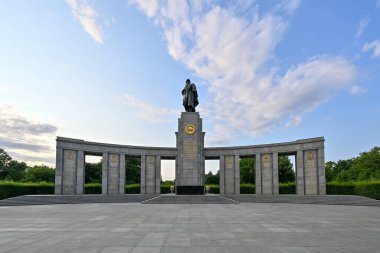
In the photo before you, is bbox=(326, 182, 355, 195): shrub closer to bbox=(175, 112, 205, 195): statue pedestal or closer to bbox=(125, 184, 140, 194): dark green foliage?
bbox=(175, 112, 205, 195): statue pedestal

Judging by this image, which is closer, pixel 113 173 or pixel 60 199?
pixel 60 199

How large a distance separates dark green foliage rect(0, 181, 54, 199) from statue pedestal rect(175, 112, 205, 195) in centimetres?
1748

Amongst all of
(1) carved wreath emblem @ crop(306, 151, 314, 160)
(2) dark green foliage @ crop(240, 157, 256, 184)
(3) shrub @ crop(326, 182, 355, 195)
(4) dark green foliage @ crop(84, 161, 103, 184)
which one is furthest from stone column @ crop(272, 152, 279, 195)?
(4) dark green foliage @ crop(84, 161, 103, 184)

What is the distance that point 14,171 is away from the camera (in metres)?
84.6

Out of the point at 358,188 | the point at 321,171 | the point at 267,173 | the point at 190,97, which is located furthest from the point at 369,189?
the point at 190,97

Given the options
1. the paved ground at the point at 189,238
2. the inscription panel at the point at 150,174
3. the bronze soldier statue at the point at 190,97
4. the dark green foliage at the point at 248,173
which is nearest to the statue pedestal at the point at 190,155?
the bronze soldier statue at the point at 190,97

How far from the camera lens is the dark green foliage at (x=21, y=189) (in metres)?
35.4

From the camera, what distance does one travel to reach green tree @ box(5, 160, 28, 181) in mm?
83375

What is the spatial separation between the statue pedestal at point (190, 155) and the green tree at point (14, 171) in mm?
65219

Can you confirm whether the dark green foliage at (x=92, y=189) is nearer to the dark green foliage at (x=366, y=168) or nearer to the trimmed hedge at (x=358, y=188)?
the trimmed hedge at (x=358, y=188)

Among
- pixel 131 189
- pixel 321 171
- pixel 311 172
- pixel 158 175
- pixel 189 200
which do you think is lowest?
pixel 131 189

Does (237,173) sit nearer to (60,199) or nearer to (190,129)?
(190,129)

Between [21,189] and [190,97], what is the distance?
78.0 feet

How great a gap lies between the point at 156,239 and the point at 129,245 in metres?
1.28
